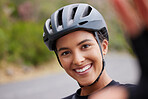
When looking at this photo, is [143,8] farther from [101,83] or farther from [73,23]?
[101,83]

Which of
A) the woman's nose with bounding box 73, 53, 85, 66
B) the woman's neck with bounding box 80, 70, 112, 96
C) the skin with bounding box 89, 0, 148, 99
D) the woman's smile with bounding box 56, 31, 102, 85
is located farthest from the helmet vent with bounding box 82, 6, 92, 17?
the skin with bounding box 89, 0, 148, 99

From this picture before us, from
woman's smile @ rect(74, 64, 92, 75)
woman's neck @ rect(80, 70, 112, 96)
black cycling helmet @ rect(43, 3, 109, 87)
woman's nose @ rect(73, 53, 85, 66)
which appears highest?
black cycling helmet @ rect(43, 3, 109, 87)

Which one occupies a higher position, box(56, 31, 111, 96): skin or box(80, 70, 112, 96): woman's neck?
box(56, 31, 111, 96): skin

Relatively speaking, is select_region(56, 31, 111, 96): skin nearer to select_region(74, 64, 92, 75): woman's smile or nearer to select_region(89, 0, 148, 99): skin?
select_region(74, 64, 92, 75): woman's smile

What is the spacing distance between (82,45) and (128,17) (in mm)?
1081

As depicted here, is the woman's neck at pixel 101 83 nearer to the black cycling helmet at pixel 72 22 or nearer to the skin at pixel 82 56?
the skin at pixel 82 56

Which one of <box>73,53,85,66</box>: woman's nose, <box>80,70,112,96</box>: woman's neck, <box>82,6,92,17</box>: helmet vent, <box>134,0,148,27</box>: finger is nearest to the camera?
<box>134,0,148,27</box>: finger

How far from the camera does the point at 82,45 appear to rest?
77.2 inches

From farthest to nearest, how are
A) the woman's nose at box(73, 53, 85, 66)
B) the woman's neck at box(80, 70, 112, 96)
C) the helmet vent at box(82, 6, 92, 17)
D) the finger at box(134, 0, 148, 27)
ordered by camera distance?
the helmet vent at box(82, 6, 92, 17), the woman's neck at box(80, 70, 112, 96), the woman's nose at box(73, 53, 85, 66), the finger at box(134, 0, 148, 27)

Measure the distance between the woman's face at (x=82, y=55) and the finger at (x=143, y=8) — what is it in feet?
3.55

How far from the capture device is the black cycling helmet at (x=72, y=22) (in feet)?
6.57

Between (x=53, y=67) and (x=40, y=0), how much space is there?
13.7 m

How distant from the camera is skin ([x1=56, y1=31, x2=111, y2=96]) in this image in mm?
1942

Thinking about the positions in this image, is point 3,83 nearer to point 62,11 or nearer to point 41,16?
point 62,11
